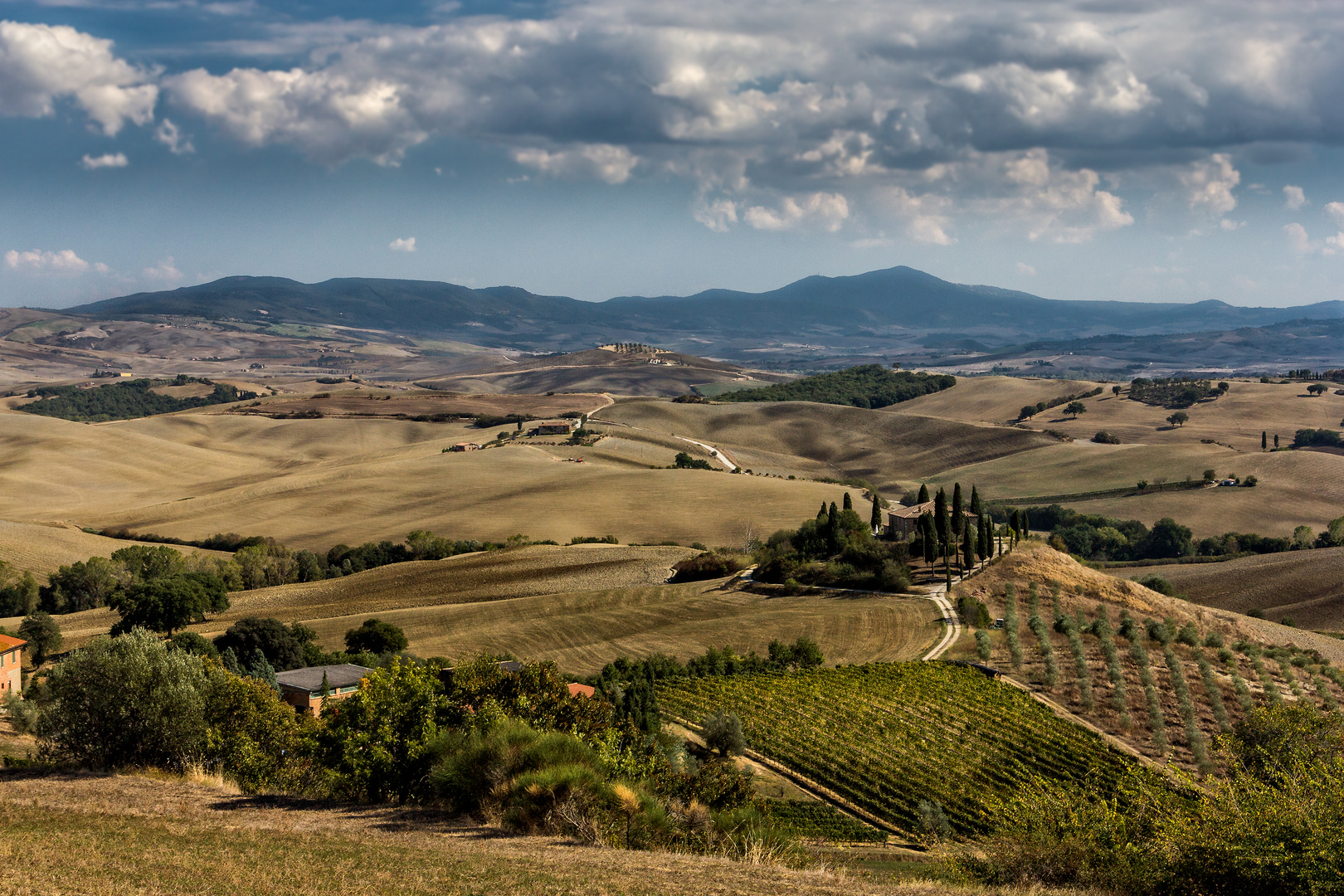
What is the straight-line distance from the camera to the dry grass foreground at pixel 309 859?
51.9 ft

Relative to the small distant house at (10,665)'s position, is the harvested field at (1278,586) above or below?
below

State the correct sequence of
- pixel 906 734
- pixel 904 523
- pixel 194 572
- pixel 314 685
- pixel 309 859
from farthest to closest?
pixel 904 523
pixel 194 572
pixel 314 685
pixel 906 734
pixel 309 859

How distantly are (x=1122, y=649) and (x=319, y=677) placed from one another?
43.3 meters

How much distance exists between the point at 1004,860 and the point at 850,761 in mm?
21083

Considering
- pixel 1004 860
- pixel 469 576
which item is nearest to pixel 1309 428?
pixel 469 576

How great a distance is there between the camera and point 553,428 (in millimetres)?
184375

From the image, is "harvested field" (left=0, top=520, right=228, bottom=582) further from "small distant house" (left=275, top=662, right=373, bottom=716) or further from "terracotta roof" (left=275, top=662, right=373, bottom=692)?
"small distant house" (left=275, top=662, right=373, bottom=716)

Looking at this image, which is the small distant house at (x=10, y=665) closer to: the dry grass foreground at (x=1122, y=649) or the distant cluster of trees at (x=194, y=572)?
Result: the distant cluster of trees at (x=194, y=572)

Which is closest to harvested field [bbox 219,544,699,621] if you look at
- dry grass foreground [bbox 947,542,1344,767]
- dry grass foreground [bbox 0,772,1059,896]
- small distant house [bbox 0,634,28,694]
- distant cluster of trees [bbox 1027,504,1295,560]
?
small distant house [bbox 0,634,28,694]

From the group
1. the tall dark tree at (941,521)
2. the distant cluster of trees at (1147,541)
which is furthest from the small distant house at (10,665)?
the distant cluster of trees at (1147,541)

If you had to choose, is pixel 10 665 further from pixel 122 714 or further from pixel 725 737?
pixel 725 737

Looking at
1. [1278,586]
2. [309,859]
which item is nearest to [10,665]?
[309,859]

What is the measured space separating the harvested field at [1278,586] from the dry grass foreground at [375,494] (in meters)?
37.0

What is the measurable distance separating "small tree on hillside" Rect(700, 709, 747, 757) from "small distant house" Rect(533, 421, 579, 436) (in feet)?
458
